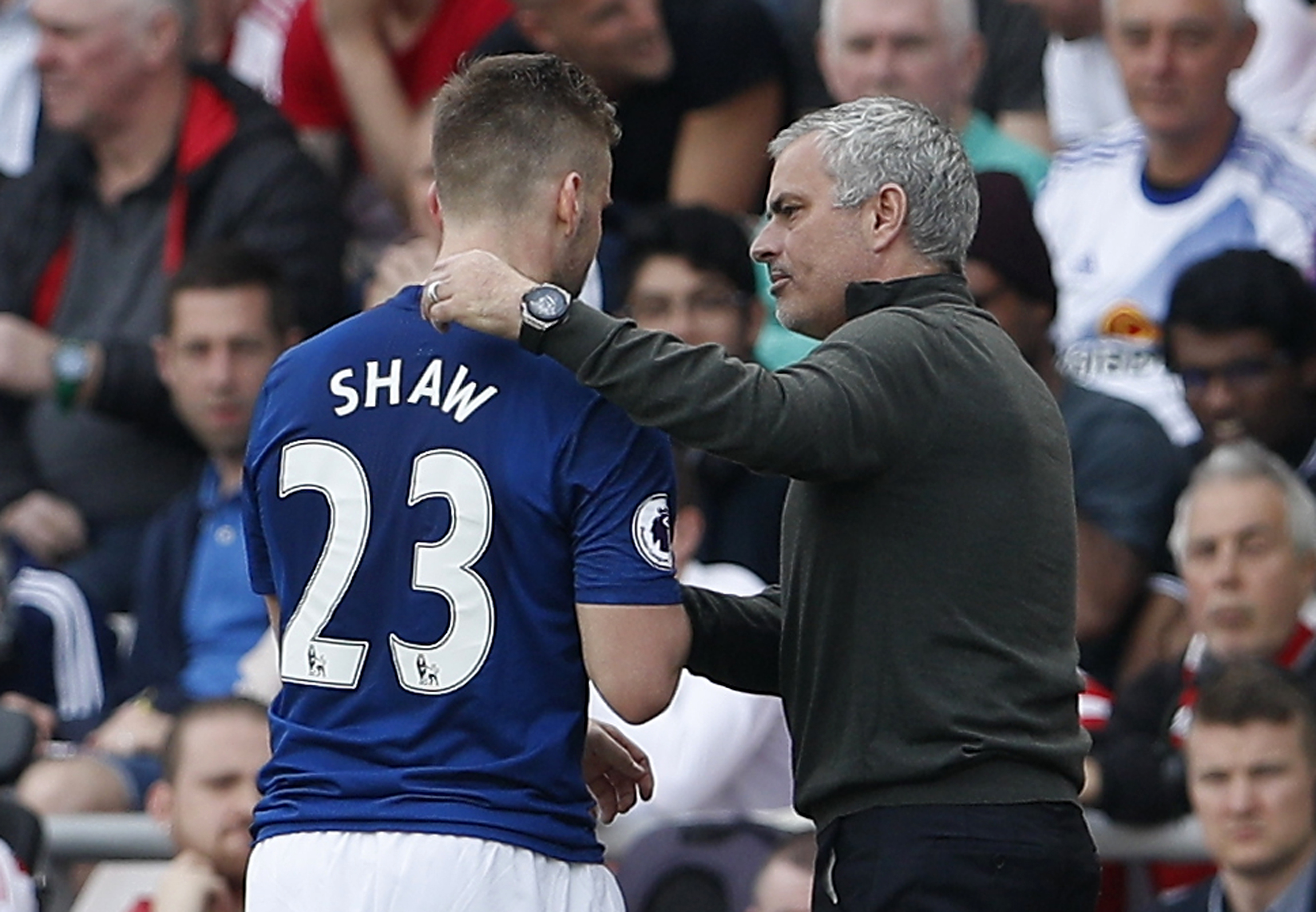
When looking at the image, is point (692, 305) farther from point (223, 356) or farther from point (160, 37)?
point (160, 37)

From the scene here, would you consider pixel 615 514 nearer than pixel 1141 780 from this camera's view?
Yes

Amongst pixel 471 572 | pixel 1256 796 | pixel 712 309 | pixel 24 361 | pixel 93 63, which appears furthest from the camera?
pixel 93 63

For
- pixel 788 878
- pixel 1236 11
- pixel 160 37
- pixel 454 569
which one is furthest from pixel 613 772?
pixel 160 37

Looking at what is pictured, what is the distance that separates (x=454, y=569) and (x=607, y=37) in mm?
4014

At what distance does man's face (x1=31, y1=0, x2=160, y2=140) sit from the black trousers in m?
4.76

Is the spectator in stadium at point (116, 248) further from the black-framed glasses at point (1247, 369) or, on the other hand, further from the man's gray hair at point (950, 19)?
the black-framed glasses at point (1247, 369)

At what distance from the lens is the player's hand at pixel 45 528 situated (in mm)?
7609

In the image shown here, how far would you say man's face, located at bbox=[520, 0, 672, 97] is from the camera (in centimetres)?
753

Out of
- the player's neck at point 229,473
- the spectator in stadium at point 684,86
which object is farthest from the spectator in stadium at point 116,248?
the spectator in stadium at point 684,86

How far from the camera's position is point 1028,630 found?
391 centimetres

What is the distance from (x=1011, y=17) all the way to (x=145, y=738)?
359 cm

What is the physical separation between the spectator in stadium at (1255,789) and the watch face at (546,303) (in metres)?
2.64

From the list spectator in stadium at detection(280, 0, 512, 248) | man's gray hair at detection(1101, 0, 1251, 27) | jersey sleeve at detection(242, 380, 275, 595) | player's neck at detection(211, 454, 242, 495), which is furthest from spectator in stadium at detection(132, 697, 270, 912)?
man's gray hair at detection(1101, 0, 1251, 27)

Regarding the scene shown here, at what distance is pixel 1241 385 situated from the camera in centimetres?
679
